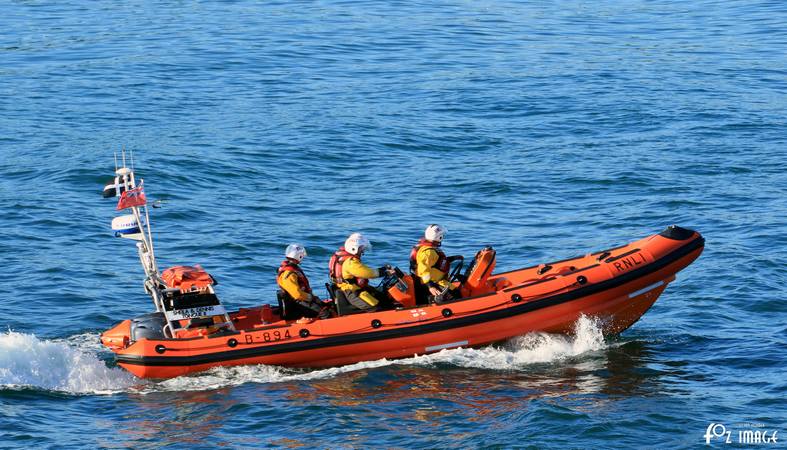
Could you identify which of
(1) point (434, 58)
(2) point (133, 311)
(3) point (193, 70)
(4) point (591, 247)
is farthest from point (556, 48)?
(2) point (133, 311)

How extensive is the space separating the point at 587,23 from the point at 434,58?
23.7 ft

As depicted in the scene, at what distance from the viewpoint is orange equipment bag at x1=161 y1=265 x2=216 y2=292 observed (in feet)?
49.5

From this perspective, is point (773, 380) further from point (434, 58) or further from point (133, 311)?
point (434, 58)

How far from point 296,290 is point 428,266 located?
67.6 inches

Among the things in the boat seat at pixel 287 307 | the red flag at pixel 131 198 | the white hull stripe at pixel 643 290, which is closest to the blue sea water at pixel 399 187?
the white hull stripe at pixel 643 290

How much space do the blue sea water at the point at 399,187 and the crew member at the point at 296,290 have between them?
0.97 meters

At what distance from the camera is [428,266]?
15.5m

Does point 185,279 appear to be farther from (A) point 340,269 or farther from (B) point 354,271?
(B) point 354,271

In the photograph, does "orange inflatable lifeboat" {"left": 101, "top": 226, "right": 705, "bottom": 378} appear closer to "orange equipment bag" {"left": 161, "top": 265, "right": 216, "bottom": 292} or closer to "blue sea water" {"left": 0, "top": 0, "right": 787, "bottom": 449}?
"orange equipment bag" {"left": 161, "top": 265, "right": 216, "bottom": 292}

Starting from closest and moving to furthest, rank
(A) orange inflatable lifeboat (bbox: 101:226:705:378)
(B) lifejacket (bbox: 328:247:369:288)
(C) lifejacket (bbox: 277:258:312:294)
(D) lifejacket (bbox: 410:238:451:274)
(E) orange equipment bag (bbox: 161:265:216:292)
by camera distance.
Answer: (A) orange inflatable lifeboat (bbox: 101:226:705:378), (E) orange equipment bag (bbox: 161:265:216:292), (B) lifejacket (bbox: 328:247:369:288), (C) lifejacket (bbox: 277:258:312:294), (D) lifejacket (bbox: 410:238:451:274)

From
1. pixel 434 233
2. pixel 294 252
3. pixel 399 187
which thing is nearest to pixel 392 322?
pixel 434 233

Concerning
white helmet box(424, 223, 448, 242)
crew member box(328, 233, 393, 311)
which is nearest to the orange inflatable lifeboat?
crew member box(328, 233, 393, 311)

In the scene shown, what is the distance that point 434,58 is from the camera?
3512 centimetres

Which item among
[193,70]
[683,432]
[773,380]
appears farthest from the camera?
[193,70]
